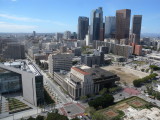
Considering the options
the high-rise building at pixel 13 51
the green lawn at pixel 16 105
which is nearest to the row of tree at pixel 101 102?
the green lawn at pixel 16 105

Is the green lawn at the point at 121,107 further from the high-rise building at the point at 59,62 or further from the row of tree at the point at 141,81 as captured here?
the high-rise building at the point at 59,62

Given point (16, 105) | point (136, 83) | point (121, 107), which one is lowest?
point (121, 107)

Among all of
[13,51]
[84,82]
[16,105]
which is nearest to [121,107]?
[84,82]

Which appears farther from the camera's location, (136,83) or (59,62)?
(59,62)

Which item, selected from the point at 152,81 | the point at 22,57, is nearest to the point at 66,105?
the point at 152,81

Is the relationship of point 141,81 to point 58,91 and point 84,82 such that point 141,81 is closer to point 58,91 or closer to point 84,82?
point 84,82

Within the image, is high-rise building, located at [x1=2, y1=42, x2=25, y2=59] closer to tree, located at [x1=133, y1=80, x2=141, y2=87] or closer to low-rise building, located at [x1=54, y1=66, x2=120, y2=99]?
low-rise building, located at [x1=54, y1=66, x2=120, y2=99]

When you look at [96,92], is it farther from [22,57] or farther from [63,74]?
[22,57]

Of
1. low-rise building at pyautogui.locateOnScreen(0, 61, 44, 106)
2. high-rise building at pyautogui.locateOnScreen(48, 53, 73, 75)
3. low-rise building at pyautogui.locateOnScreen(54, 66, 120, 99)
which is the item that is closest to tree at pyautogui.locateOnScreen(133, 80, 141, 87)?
low-rise building at pyautogui.locateOnScreen(54, 66, 120, 99)
